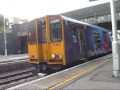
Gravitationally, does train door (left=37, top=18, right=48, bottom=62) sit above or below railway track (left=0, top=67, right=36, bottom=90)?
above

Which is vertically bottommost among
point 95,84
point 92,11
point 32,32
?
point 95,84

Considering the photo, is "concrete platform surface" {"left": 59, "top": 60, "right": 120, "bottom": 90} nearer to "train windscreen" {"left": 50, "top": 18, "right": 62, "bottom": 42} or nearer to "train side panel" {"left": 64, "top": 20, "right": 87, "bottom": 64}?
"train side panel" {"left": 64, "top": 20, "right": 87, "bottom": 64}

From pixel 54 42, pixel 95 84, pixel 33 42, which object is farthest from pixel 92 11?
pixel 95 84

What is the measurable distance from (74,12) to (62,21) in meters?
36.0

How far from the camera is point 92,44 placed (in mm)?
16844

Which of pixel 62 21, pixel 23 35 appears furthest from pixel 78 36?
pixel 23 35

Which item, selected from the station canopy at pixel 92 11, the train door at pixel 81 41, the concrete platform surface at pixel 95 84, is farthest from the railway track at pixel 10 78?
the station canopy at pixel 92 11

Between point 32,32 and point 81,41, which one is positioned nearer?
point 32,32

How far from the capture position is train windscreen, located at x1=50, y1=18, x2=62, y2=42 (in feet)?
39.8

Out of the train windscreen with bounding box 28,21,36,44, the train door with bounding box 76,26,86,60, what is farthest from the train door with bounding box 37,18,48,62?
the train door with bounding box 76,26,86,60

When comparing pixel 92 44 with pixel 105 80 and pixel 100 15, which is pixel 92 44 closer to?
pixel 105 80

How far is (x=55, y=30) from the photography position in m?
12.4

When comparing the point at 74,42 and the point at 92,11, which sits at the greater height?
the point at 92,11

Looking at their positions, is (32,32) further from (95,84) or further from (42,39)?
(95,84)
